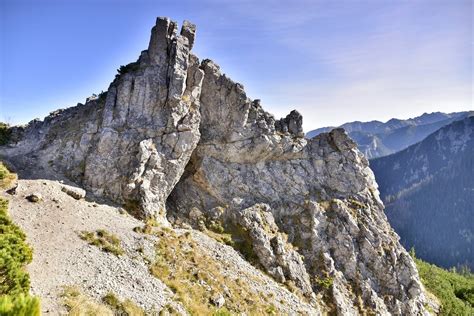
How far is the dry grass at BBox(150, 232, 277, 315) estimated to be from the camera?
1428 inches

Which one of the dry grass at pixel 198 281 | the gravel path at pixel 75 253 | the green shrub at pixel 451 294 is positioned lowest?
the green shrub at pixel 451 294

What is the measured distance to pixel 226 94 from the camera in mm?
61594

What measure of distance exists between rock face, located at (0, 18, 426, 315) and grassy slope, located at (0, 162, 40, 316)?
58.5 feet

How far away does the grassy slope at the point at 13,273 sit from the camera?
49.4ft

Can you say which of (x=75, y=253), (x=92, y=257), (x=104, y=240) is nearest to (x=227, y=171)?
(x=104, y=240)

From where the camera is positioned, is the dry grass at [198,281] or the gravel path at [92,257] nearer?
the gravel path at [92,257]

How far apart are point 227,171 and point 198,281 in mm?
23460

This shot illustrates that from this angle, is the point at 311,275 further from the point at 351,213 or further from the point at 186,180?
the point at 186,180

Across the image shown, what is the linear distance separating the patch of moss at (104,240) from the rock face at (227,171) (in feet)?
31.5

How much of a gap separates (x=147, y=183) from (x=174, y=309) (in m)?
21.5

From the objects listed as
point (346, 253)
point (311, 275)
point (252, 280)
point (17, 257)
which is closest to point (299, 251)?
point (311, 275)

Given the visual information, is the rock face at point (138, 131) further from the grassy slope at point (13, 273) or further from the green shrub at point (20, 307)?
the green shrub at point (20, 307)

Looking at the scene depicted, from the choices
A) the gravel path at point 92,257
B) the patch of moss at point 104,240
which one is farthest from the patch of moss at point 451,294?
the patch of moss at point 104,240

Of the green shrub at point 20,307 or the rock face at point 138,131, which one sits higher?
the rock face at point 138,131
